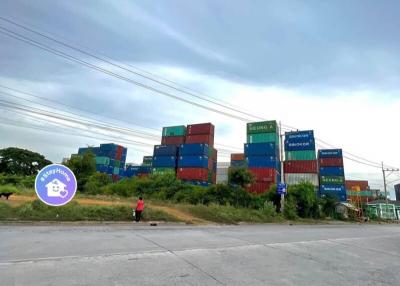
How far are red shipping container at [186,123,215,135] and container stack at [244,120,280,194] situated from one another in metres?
9.86

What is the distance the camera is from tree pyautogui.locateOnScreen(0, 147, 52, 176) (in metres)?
69.4

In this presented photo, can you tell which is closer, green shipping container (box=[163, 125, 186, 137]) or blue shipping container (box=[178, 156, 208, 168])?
blue shipping container (box=[178, 156, 208, 168])

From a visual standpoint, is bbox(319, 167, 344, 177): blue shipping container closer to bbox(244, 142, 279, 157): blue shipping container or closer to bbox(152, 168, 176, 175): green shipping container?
bbox(244, 142, 279, 157): blue shipping container

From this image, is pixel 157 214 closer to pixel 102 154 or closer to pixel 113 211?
pixel 113 211

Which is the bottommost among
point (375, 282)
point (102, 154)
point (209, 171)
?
point (375, 282)

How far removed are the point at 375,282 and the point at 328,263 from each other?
154 cm

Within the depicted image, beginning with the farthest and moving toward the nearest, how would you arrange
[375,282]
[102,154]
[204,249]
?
1. [102,154]
2. [204,249]
3. [375,282]

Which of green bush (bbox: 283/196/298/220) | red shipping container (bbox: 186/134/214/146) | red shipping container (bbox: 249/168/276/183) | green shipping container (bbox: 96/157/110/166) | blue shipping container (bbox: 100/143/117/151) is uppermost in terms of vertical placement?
blue shipping container (bbox: 100/143/117/151)

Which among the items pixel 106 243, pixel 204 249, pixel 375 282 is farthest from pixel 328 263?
pixel 106 243

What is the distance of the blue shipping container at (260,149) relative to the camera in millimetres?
45125

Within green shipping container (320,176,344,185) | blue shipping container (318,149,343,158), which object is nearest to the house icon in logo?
green shipping container (320,176,344,185)

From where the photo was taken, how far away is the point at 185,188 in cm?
3734

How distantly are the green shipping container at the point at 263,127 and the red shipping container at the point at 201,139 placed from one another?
29.3ft

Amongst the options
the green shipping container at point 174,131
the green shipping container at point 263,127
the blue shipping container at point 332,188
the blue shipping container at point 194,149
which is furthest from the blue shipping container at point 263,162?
the green shipping container at point 174,131
